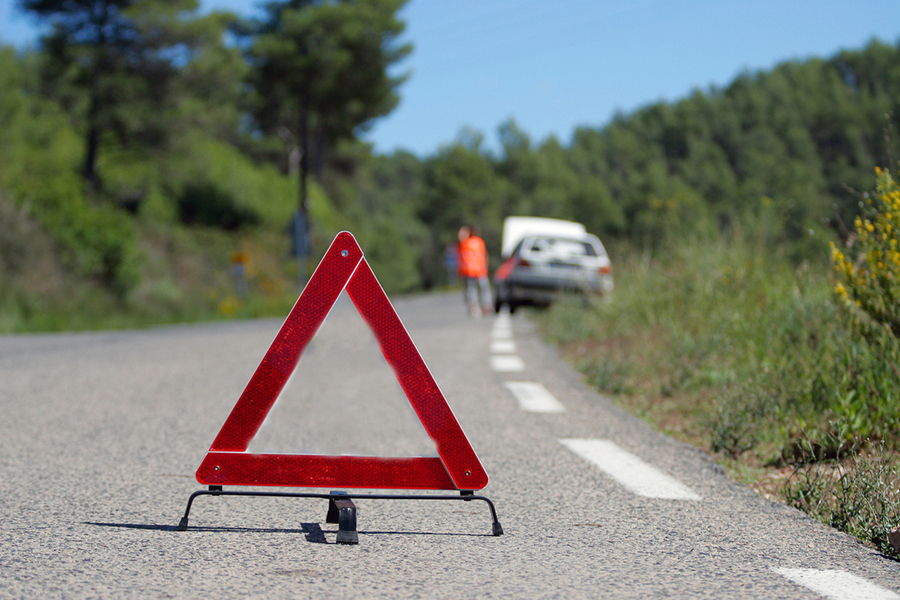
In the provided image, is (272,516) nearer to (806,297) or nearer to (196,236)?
(806,297)

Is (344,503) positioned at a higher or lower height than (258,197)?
lower

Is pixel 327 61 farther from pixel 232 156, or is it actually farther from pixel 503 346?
pixel 503 346

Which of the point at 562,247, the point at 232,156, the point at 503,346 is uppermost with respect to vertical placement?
the point at 232,156

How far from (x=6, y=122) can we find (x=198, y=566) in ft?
112

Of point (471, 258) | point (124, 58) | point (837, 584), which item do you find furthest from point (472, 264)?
point (124, 58)

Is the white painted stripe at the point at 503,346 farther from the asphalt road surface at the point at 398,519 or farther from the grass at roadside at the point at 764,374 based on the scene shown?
the asphalt road surface at the point at 398,519

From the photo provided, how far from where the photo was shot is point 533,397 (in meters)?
7.28

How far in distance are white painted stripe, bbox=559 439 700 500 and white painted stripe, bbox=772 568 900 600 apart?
1112 mm

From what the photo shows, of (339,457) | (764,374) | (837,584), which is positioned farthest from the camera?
(764,374)

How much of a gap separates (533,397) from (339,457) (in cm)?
400

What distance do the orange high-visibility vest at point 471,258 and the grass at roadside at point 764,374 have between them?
24.6 ft

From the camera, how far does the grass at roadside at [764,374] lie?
403cm

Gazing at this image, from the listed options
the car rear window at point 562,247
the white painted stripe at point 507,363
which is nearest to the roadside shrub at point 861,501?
the white painted stripe at point 507,363

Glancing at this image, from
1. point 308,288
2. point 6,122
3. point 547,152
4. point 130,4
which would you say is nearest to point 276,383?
point 308,288
